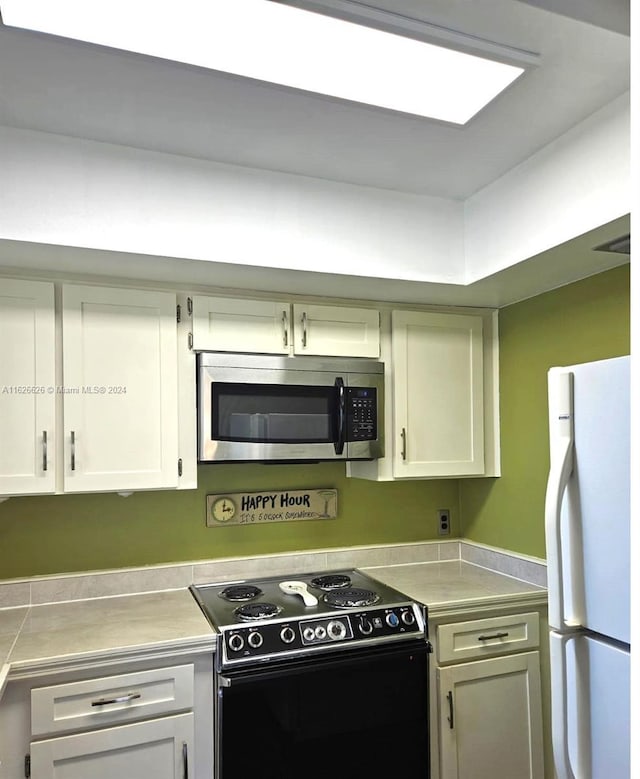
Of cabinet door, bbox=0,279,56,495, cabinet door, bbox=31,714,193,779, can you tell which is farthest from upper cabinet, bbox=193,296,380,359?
cabinet door, bbox=31,714,193,779

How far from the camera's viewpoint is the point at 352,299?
103 inches

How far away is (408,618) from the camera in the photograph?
2230 mm

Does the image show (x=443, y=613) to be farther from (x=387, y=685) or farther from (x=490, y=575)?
(x=490, y=575)

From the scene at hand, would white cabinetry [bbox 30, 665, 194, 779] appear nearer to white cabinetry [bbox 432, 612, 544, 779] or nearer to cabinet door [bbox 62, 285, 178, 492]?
cabinet door [bbox 62, 285, 178, 492]

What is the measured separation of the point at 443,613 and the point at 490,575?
1.71ft

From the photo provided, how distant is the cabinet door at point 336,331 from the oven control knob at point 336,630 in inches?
40.3

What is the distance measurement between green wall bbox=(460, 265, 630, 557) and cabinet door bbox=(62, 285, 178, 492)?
1469 millimetres

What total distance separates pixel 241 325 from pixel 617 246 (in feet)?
4.40

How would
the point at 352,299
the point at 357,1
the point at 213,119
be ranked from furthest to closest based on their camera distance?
the point at 352,299 → the point at 213,119 → the point at 357,1

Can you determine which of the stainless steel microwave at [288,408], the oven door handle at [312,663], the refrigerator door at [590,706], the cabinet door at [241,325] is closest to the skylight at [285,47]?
the cabinet door at [241,325]

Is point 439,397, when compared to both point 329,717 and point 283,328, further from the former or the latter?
point 329,717

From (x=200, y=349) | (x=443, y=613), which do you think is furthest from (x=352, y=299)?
(x=443, y=613)

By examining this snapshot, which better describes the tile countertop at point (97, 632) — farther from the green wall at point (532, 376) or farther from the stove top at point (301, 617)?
the green wall at point (532, 376)

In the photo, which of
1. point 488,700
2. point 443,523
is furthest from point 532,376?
point 488,700
